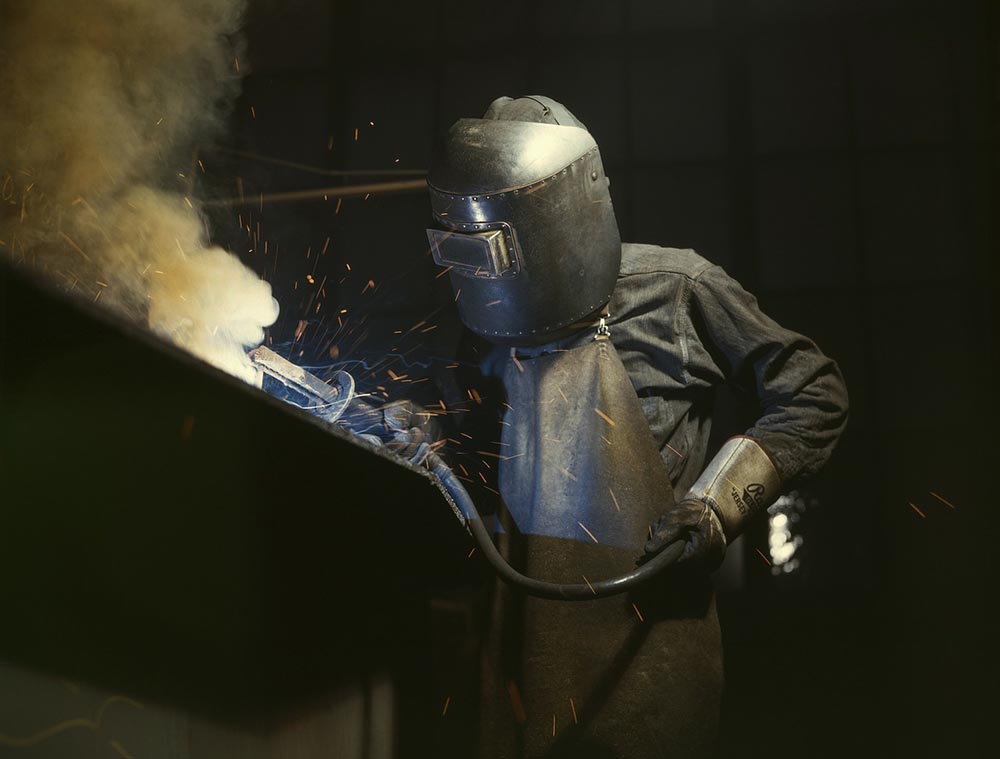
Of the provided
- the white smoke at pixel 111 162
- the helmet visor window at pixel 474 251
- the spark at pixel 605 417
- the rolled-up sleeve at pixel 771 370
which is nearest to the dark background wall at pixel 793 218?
the white smoke at pixel 111 162

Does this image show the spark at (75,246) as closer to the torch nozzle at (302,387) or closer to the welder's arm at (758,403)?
the torch nozzle at (302,387)

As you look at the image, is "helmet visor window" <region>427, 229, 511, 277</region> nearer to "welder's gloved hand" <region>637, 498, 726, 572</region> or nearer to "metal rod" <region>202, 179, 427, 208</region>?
"welder's gloved hand" <region>637, 498, 726, 572</region>

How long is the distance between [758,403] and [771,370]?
11 cm

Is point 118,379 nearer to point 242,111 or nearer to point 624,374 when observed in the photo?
point 624,374

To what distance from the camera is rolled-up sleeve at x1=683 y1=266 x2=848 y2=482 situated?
1.57 m

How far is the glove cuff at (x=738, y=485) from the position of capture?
59.1 inches

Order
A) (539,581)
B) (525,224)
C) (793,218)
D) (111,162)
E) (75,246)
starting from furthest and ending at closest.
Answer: (793,218)
(111,162)
(75,246)
(525,224)
(539,581)

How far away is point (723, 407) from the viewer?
2.38 metres

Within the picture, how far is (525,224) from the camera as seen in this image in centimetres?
160

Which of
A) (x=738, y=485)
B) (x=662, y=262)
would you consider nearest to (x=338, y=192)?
(x=662, y=262)

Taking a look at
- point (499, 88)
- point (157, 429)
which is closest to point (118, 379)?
point (157, 429)

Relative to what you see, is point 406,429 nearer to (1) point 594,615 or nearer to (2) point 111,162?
(1) point 594,615

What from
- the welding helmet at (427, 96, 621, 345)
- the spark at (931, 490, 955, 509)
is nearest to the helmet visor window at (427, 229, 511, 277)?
the welding helmet at (427, 96, 621, 345)

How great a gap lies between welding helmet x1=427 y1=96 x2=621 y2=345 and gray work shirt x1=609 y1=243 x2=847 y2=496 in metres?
0.09
